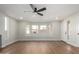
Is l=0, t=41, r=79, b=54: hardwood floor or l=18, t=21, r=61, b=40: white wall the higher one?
l=18, t=21, r=61, b=40: white wall

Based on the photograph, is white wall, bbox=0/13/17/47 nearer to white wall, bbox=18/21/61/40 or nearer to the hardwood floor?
the hardwood floor

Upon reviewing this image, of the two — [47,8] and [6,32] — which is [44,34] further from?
[47,8]

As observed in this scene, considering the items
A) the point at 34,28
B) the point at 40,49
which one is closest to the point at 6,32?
the point at 40,49

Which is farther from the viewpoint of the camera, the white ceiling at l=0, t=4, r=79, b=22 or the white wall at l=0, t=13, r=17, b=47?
the white wall at l=0, t=13, r=17, b=47

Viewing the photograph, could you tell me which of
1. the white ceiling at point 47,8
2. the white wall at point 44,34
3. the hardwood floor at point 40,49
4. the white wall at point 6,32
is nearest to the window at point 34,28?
the white wall at point 44,34

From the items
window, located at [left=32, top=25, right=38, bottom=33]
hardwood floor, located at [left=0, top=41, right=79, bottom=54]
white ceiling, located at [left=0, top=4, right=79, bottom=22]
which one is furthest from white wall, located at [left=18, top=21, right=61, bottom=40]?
white ceiling, located at [left=0, top=4, right=79, bottom=22]

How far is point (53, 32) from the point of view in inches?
322

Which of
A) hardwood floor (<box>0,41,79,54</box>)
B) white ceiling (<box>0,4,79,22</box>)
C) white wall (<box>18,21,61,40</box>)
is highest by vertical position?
white ceiling (<box>0,4,79,22</box>)

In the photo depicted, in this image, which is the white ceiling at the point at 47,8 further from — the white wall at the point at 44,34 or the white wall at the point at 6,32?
the white wall at the point at 44,34

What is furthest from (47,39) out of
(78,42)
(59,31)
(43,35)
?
(78,42)

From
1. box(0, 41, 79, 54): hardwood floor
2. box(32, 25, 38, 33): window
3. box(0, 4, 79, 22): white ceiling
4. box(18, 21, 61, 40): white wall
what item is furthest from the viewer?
box(32, 25, 38, 33): window

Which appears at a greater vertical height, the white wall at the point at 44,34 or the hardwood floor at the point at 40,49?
the white wall at the point at 44,34

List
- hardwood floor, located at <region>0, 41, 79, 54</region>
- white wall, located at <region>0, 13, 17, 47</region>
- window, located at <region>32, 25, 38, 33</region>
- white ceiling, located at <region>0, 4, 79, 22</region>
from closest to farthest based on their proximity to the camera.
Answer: white ceiling, located at <region>0, 4, 79, 22</region>
hardwood floor, located at <region>0, 41, 79, 54</region>
white wall, located at <region>0, 13, 17, 47</region>
window, located at <region>32, 25, 38, 33</region>

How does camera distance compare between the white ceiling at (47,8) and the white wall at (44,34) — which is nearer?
the white ceiling at (47,8)
